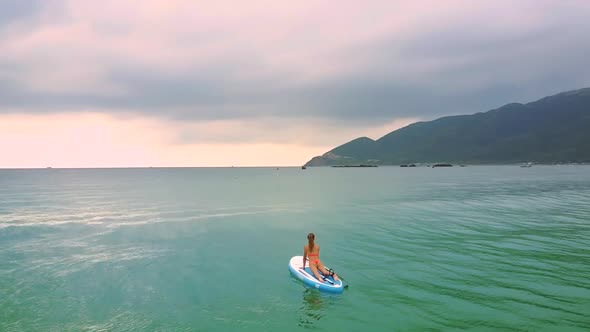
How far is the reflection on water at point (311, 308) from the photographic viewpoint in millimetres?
17703

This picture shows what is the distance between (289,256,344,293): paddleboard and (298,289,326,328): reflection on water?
45 centimetres

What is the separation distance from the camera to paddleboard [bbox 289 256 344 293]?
2105 centimetres

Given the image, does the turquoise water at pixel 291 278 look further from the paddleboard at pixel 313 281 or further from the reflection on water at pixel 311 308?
the paddleboard at pixel 313 281

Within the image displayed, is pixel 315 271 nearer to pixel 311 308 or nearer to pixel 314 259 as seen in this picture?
pixel 314 259

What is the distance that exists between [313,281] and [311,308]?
276cm

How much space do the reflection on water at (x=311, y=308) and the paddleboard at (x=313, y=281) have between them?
454mm

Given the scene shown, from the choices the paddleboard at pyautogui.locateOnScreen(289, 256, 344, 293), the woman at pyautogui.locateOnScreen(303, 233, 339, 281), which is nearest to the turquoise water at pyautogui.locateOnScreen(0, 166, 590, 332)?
the paddleboard at pyautogui.locateOnScreen(289, 256, 344, 293)

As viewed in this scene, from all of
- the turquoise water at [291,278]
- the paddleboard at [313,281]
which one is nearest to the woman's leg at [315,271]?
the paddleboard at [313,281]

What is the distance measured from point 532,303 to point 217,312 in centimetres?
1632

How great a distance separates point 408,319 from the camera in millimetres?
17547

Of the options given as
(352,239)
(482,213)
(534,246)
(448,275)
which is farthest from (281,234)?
(482,213)

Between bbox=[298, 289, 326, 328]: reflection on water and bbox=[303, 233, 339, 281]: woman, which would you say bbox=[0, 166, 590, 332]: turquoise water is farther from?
bbox=[303, 233, 339, 281]: woman

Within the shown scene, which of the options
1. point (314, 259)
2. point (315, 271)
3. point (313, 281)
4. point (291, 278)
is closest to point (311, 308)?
point (313, 281)

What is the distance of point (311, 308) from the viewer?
19.2 m
